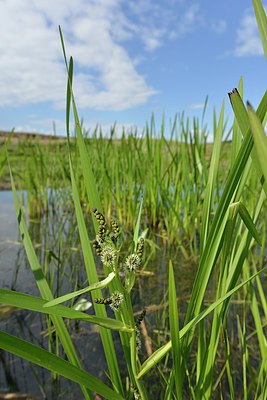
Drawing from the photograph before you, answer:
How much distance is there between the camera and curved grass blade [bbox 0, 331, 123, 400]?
0.25 metres

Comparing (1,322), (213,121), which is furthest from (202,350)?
(213,121)

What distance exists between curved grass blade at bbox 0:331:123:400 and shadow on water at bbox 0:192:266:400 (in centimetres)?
37

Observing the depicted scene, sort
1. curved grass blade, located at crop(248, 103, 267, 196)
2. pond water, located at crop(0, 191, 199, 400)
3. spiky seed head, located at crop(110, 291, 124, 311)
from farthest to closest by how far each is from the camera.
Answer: pond water, located at crop(0, 191, 199, 400)
spiky seed head, located at crop(110, 291, 124, 311)
curved grass blade, located at crop(248, 103, 267, 196)

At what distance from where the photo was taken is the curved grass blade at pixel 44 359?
10.0 inches

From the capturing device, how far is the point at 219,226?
0.35 metres

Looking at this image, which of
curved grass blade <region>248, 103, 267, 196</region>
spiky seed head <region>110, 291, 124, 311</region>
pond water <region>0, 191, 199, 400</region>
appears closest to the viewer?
curved grass blade <region>248, 103, 267, 196</region>

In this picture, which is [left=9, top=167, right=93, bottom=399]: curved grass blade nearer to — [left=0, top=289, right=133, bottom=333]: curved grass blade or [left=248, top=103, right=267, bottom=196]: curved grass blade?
[left=0, top=289, right=133, bottom=333]: curved grass blade

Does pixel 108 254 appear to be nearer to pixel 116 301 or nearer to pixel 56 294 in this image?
pixel 116 301

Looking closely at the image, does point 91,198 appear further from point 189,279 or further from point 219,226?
point 189,279

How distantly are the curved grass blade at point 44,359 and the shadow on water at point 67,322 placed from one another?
366mm

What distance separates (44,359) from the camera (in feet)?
0.92

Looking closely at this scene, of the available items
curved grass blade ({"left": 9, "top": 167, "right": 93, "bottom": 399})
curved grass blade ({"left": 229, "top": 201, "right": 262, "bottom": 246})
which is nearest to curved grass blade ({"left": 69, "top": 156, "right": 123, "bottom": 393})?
curved grass blade ({"left": 9, "top": 167, "right": 93, "bottom": 399})

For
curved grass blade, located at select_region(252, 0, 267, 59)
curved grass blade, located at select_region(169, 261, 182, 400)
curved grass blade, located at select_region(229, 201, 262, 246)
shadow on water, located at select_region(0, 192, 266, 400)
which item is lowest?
shadow on water, located at select_region(0, 192, 266, 400)

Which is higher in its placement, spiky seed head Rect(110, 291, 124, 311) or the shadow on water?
spiky seed head Rect(110, 291, 124, 311)
